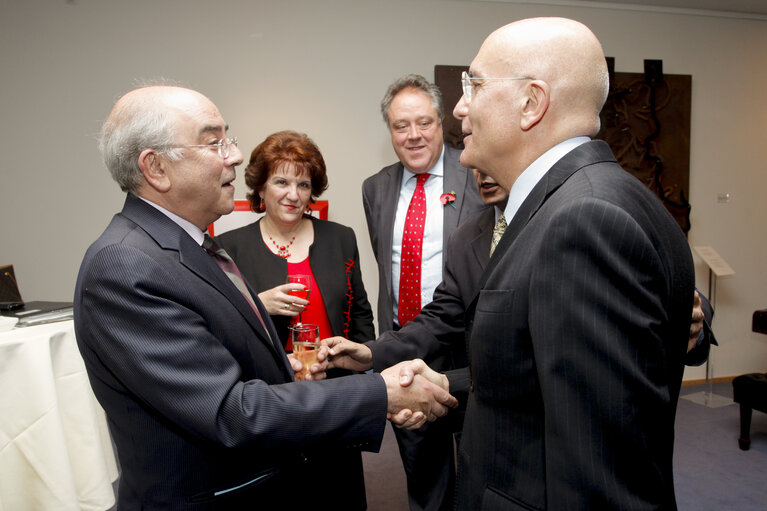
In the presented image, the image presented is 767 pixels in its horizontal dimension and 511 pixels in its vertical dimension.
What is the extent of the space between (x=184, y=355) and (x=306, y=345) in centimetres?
71

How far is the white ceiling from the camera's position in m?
4.42

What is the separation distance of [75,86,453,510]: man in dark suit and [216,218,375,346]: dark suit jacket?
937mm

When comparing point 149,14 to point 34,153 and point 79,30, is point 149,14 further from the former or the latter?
point 34,153

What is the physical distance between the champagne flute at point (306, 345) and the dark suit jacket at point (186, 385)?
0.44 metres

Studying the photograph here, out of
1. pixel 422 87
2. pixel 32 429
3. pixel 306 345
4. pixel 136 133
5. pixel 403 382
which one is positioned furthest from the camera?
pixel 422 87

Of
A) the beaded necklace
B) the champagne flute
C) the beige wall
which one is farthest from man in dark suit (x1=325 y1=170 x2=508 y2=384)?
the beige wall

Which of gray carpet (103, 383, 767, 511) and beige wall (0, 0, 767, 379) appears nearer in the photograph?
gray carpet (103, 383, 767, 511)

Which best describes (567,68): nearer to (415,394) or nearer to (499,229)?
(499,229)

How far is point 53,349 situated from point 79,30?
9.05 ft

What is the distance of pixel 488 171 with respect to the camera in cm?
125

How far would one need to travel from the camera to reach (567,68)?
3.49ft

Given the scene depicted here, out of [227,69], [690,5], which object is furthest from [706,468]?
[227,69]

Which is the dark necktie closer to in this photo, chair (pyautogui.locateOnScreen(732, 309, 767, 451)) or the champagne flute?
the champagne flute

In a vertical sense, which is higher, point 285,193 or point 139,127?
point 139,127
